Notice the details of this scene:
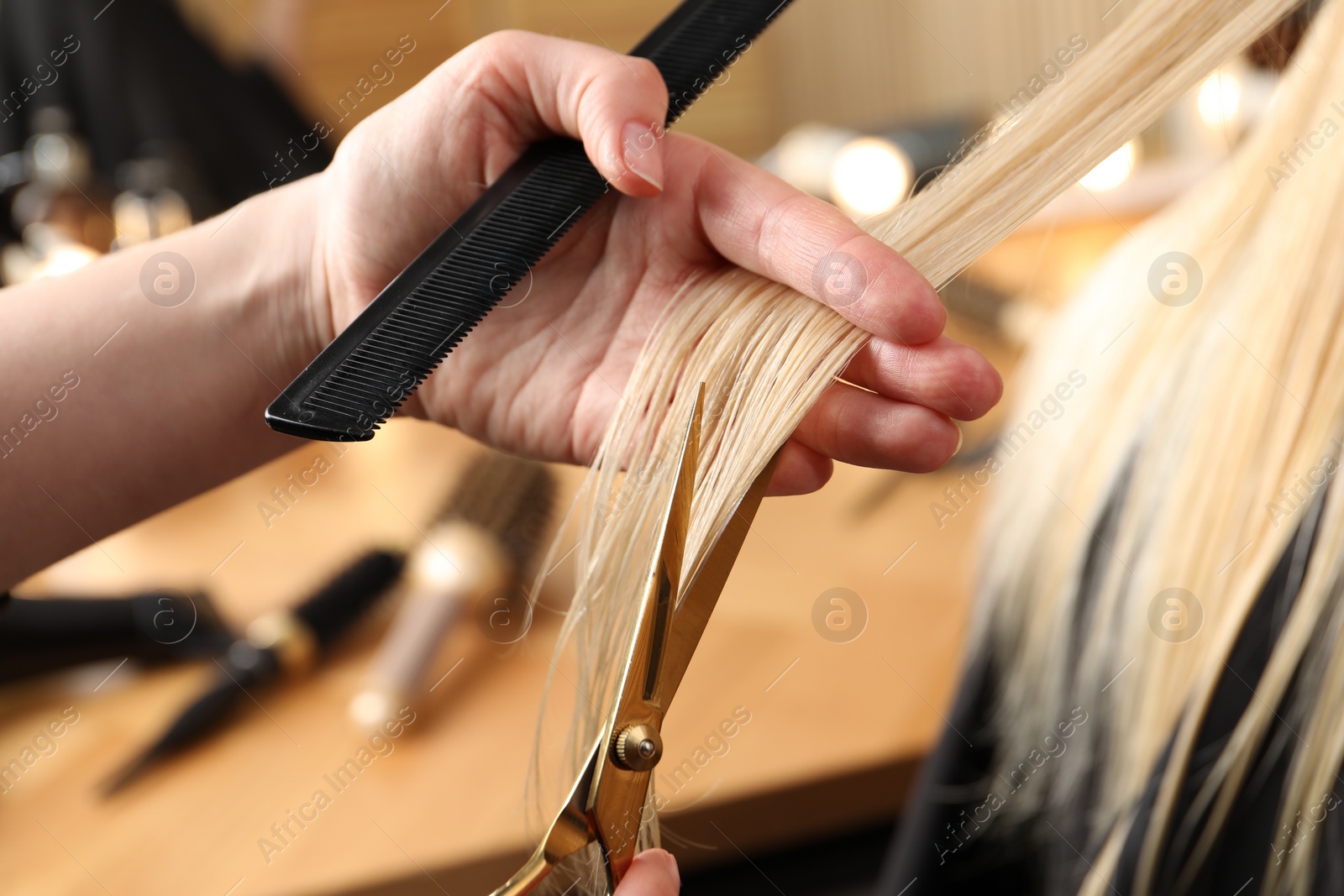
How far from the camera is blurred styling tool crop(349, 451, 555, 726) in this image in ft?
2.50

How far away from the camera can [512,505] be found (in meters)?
0.91

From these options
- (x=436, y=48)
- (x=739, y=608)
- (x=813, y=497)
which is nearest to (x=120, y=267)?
(x=739, y=608)

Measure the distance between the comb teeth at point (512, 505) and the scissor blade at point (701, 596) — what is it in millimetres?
545

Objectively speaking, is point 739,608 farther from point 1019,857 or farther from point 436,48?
point 436,48

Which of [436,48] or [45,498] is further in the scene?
[436,48]

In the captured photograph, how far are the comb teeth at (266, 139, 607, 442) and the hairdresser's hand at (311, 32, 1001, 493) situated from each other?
0.03 m

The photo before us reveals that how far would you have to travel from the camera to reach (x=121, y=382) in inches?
19.9

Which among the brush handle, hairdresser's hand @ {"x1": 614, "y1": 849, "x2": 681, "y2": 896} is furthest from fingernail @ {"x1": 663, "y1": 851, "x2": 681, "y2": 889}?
the brush handle

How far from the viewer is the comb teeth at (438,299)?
335 millimetres

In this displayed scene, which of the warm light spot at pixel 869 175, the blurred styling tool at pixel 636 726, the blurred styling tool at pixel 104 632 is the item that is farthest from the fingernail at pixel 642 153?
the warm light spot at pixel 869 175

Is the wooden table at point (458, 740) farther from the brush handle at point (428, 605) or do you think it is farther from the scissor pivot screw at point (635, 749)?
the scissor pivot screw at point (635, 749)

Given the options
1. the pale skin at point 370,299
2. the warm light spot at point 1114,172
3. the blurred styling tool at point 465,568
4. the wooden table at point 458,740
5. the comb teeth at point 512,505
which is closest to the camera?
the pale skin at point 370,299

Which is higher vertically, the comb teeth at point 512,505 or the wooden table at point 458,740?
the comb teeth at point 512,505

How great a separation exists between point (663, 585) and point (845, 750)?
0.43m
